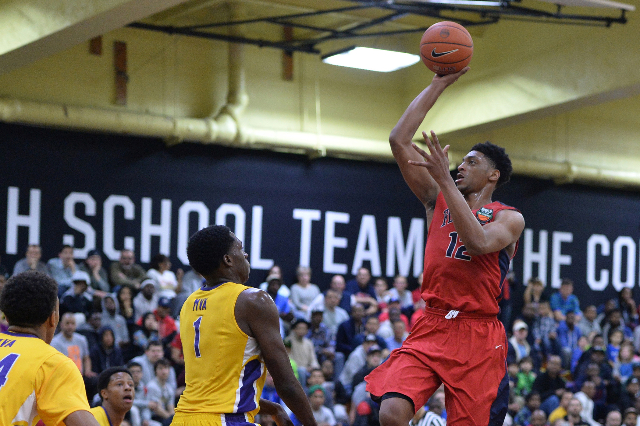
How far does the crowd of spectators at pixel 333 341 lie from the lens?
35.8 feet

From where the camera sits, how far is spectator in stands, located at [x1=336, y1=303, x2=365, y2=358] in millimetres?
13117

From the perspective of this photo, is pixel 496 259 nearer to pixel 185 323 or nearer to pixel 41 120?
pixel 185 323

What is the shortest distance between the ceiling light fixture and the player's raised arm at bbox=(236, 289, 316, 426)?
31.5 ft

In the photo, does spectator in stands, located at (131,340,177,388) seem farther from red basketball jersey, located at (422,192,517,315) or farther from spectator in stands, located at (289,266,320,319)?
red basketball jersey, located at (422,192,517,315)

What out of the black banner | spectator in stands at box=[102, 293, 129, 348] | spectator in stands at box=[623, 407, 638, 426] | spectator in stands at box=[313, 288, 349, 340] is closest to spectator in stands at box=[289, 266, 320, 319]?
spectator in stands at box=[313, 288, 349, 340]

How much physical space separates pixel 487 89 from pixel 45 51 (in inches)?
301

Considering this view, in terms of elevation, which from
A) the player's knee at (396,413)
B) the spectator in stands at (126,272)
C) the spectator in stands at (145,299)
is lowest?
the spectator in stands at (145,299)

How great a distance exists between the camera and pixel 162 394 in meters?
10.7

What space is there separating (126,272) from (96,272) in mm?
613

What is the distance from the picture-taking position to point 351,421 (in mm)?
11359

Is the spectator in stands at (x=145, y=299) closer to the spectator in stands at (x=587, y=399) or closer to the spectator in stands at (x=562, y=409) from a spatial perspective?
the spectator in stands at (x=562, y=409)

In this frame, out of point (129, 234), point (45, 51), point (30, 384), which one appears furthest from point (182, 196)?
point (30, 384)

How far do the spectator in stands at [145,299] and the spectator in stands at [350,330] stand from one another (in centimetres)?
283

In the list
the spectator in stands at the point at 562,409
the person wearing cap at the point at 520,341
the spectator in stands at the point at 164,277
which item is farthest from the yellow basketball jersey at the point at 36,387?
the person wearing cap at the point at 520,341
